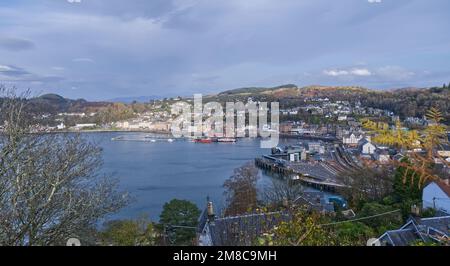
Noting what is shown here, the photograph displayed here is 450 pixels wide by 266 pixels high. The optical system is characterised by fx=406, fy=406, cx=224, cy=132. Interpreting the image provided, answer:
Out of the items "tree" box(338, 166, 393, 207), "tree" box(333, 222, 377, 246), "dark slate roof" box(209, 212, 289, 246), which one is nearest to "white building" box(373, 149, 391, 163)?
"tree" box(333, 222, 377, 246)

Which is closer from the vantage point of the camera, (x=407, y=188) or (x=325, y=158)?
(x=407, y=188)

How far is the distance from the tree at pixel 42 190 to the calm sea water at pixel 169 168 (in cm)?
280

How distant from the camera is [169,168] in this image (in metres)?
15.3

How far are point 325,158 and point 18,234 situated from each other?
1449cm

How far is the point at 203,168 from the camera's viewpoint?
15516 mm

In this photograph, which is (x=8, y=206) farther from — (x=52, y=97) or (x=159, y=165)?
(x=159, y=165)

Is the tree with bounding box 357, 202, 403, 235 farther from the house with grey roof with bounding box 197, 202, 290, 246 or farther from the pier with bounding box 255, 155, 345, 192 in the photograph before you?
the pier with bounding box 255, 155, 345, 192

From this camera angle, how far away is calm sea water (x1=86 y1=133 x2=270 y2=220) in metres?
10.5

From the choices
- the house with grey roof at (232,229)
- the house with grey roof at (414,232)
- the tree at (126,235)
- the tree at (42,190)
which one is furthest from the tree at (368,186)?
the tree at (42,190)

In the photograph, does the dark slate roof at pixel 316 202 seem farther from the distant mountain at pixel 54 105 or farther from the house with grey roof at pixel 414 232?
the distant mountain at pixel 54 105

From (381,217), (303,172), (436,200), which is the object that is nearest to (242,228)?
(381,217)

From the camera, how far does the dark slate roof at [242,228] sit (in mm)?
2237
